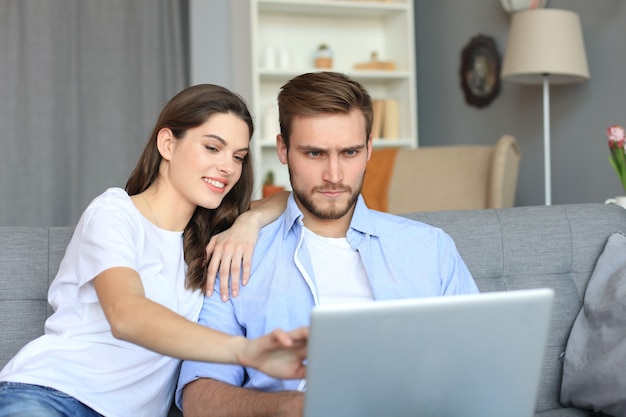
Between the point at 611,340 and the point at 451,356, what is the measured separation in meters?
0.84

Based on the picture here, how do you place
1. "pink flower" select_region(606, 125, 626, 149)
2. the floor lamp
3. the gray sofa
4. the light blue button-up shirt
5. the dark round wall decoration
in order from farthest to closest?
the dark round wall decoration, the floor lamp, "pink flower" select_region(606, 125, 626, 149), the gray sofa, the light blue button-up shirt

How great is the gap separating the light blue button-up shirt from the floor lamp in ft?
6.07

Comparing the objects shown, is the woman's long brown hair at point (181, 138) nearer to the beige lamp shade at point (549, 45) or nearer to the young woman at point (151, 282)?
the young woman at point (151, 282)

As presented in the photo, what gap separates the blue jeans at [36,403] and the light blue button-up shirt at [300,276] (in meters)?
0.22

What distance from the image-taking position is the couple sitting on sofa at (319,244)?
159 centimetres

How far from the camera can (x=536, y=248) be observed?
6.38 ft

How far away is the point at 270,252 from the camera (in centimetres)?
168

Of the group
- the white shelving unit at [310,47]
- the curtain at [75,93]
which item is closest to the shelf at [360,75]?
the white shelving unit at [310,47]

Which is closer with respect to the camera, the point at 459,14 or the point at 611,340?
the point at 611,340

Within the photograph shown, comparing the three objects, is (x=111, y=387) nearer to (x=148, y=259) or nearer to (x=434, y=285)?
(x=148, y=259)

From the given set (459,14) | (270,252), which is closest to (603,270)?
(270,252)

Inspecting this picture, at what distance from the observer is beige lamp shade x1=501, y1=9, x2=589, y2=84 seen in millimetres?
3318

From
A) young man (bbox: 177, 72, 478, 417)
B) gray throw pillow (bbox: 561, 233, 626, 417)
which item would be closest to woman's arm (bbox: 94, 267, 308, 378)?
young man (bbox: 177, 72, 478, 417)

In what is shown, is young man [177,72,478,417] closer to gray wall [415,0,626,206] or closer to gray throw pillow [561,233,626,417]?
gray throw pillow [561,233,626,417]
